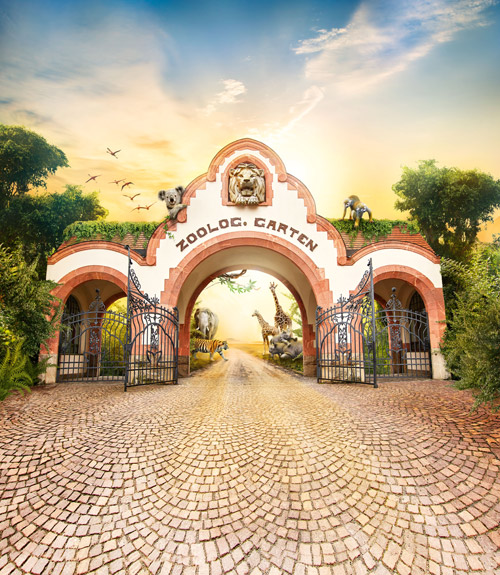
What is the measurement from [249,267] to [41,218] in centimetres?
891

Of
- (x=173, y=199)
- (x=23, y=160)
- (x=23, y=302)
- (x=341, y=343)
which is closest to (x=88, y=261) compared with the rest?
(x=23, y=302)

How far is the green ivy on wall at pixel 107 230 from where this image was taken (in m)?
10.2

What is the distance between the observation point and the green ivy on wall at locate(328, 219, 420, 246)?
33.9ft

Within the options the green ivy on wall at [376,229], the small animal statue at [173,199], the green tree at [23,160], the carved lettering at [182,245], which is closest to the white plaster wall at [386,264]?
the green ivy on wall at [376,229]

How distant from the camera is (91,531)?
209cm

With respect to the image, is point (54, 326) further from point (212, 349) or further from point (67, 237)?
point (212, 349)

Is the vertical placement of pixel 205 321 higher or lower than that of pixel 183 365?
higher

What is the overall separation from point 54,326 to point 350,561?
8987 millimetres

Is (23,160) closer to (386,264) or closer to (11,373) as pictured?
(11,373)

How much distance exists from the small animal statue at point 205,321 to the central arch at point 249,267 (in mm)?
4913

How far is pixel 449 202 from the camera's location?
1444 cm

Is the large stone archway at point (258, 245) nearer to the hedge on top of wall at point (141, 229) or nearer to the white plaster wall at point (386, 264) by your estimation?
the white plaster wall at point (386, 264)

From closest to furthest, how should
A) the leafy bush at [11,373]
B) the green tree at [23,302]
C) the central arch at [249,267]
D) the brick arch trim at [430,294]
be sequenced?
the leafy bush at [11,373] → the green tree at [23,302] → the brick arch trim at [430,294] → the central arch at [249,267]

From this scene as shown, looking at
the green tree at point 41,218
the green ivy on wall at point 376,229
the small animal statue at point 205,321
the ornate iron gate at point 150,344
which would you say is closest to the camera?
the ornate iron gate at point 150,344
